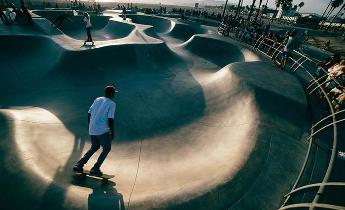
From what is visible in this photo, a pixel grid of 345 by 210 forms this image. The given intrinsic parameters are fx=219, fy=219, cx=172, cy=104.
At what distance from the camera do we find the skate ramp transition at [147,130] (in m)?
4.62

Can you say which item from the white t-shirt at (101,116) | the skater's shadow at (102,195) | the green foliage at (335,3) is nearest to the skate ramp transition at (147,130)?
the skater's shadow at (102,195)

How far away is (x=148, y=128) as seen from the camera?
352 inches

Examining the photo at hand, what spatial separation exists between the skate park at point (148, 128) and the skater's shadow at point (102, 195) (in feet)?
0.08

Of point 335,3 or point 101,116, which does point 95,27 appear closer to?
point 101,116

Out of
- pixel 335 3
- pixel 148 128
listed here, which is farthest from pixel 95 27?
pixel 335 3

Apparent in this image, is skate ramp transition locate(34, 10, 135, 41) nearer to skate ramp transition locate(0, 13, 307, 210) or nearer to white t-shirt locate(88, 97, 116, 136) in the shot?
skate ramp transition locate(0, 13, 307, 210)

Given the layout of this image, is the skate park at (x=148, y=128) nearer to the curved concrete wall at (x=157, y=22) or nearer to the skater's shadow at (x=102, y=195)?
the skater's shadow at (x=102, y=195)

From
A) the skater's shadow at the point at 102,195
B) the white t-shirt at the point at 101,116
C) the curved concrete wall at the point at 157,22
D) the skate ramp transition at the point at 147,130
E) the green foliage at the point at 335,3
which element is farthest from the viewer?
the green foliage at the point at 335,3

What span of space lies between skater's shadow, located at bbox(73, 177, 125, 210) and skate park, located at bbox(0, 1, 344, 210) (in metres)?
0.02

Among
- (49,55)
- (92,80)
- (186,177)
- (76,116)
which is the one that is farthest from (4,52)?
(186,177)

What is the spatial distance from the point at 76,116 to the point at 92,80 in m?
4.07

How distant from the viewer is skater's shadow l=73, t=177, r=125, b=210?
14.2 feet

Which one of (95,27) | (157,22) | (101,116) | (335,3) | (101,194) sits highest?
(335,3)

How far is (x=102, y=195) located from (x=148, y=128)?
4.47 metres
